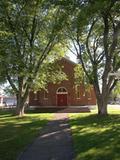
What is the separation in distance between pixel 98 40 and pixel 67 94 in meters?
17.8

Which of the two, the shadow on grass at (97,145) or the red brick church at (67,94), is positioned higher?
the red brick church at (67,94)

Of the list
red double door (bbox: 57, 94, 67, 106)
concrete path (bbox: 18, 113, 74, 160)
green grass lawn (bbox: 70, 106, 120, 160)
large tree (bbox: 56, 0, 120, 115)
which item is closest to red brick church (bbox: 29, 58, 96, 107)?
red double door (bbox: 57, 94, 67, 106)

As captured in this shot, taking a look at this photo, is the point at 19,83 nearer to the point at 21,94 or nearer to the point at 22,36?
the point at 21,94

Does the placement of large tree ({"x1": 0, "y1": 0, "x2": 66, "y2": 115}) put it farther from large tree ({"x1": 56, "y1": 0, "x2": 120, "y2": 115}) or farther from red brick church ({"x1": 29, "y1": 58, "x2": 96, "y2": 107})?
red brick church ({"x1": 29, "y1": 58, "x2": 96, "y2": 107})

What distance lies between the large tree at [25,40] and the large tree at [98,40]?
93.0 inches

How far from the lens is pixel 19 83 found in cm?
4062

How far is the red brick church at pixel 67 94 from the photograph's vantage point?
58.7 metres

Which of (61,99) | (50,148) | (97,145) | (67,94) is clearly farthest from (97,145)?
(61,99)

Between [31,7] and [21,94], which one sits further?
[21,94]

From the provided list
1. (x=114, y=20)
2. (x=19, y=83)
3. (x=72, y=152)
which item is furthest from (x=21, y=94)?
(x=72, y=152)

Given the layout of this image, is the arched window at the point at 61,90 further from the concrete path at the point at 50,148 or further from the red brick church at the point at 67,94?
the concrete path at the point at 50,148

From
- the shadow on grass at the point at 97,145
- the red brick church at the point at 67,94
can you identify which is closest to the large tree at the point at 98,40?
the shadow on grass at the point at 97,145

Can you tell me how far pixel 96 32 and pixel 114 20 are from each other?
5870 millimetres

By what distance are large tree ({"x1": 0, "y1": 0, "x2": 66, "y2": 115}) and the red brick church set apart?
1579cm
